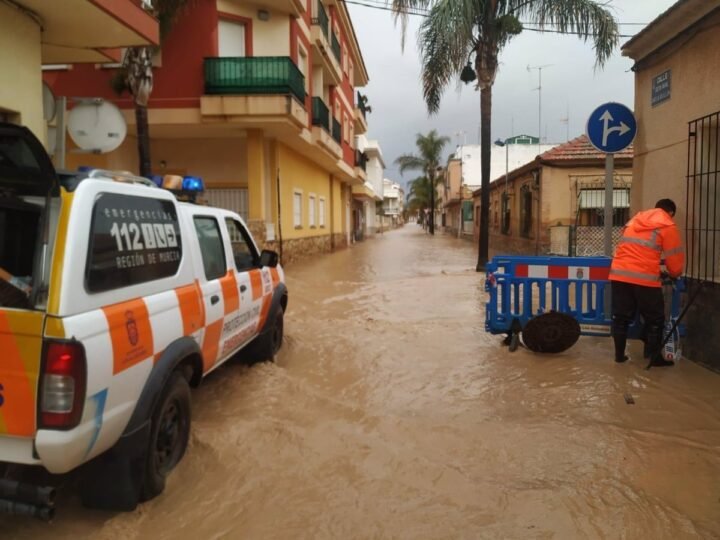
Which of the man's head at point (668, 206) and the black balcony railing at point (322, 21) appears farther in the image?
the black balcony railing at point (322, 21)

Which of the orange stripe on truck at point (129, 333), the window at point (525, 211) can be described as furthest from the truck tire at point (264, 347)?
the window at point (525, 211)

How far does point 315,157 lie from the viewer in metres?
21.4

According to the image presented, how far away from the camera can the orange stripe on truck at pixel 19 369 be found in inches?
95.0

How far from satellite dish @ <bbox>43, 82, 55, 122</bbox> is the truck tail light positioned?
5.63 meters

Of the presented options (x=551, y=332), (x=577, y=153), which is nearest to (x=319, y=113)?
(x=577, y=153)

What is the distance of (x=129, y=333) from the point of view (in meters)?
2.82

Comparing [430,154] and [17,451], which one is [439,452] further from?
[430,154]

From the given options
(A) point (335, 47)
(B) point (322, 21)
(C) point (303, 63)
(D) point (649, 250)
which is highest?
(A) point (335, 47)

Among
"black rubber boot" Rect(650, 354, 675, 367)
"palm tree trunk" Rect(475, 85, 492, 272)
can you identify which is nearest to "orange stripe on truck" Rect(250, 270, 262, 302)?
"black rubber boot" Rect(650, 354, 675, 367)

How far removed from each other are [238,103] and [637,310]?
11.0 meters

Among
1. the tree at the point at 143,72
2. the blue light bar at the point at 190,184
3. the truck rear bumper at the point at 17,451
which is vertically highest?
the tree at the point at 143,72

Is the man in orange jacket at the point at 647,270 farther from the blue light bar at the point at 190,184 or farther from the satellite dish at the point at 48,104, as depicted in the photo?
the satellite dish at the point at 48,104

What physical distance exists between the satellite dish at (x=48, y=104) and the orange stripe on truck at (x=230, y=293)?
4055 mm

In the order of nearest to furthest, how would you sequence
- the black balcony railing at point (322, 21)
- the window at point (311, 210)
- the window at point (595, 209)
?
the window at point (595, 209)
the black balcony railing at point (322, 21)
the window at point (311, 210)
